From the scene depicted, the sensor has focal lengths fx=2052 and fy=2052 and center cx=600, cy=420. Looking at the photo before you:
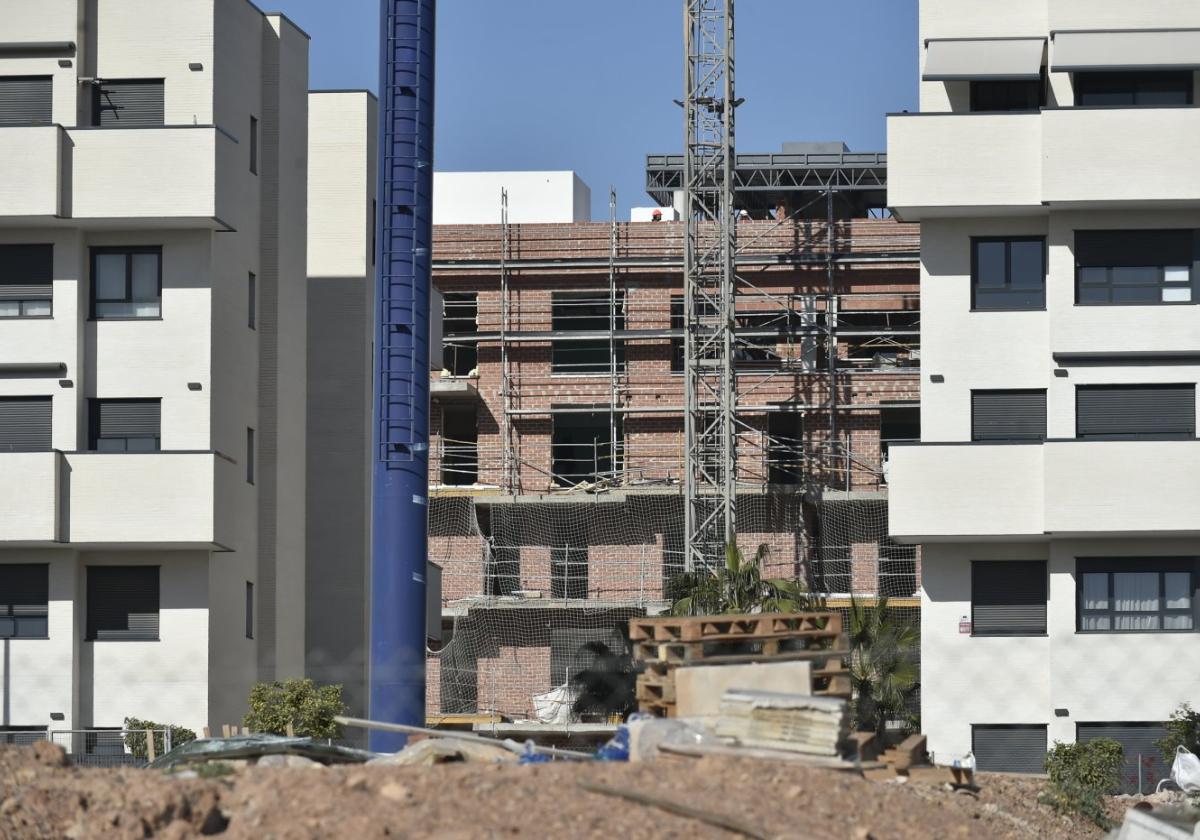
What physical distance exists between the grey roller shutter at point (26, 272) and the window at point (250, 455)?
4776mm

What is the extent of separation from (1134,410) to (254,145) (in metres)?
17.9

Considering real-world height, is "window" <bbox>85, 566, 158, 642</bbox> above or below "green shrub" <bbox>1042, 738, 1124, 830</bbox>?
above

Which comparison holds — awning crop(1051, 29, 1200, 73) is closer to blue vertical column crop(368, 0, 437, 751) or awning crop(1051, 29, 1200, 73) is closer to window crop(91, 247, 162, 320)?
blue vertical column crop(368, 0, 437, 751)

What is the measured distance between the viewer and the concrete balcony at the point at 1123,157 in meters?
37.4

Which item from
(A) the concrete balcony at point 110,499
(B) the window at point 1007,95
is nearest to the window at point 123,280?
(A) the concrete balcony at point 110,499

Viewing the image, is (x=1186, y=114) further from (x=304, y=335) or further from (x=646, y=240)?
(x=646, y=240)

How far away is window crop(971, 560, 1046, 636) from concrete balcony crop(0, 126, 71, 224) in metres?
18.3

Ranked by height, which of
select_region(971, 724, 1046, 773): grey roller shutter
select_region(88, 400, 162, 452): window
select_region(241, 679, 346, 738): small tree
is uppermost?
select_region(88, 400, 162, 452): window

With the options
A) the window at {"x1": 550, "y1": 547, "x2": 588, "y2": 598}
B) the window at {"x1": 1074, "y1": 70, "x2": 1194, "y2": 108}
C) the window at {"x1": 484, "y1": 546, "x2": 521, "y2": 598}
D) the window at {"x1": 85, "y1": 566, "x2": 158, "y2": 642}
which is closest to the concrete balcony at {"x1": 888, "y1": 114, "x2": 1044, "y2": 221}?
the window at {"x1": 1074, "y1": 70, "x2": 1194, "y2": 108}

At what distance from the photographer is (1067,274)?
38562mm

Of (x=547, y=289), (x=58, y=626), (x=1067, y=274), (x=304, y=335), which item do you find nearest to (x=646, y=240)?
(x=547, y=289)

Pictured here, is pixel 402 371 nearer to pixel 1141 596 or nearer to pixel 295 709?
pixel 295 709

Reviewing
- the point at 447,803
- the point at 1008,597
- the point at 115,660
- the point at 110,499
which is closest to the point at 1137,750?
the point at 1008,597

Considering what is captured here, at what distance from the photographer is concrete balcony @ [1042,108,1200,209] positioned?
37.4 meters
